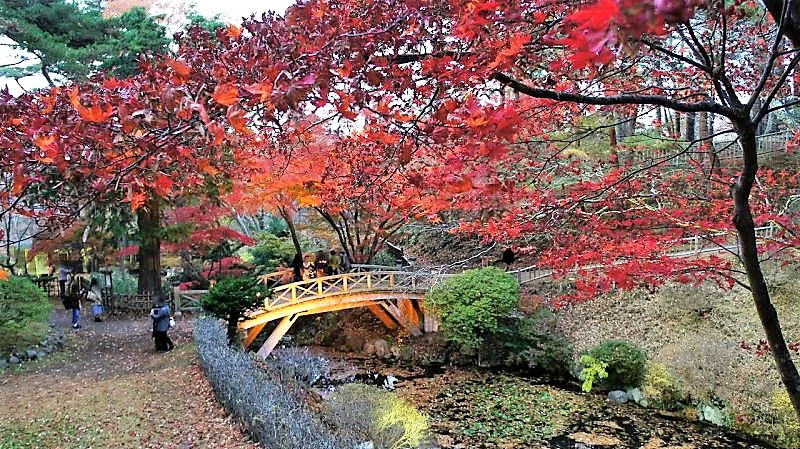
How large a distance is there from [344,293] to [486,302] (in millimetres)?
3386

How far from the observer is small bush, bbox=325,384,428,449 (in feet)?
21.0

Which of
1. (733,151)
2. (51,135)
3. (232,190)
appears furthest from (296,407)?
(733,151)

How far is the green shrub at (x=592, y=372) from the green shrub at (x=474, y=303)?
79.7 inches

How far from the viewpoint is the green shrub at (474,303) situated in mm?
11086

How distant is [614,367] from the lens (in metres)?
9.58

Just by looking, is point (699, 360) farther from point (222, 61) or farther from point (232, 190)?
point (232, 190)

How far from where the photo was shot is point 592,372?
9.60 m

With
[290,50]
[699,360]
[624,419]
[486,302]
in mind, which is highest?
[290,50]

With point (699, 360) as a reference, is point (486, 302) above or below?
above

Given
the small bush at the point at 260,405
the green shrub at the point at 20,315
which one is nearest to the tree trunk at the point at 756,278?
the small bush at the point at 260,405

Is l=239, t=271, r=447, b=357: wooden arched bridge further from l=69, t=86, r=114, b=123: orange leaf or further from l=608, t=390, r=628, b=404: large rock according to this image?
l=69, t=86, r=114, b=123: orange leaf

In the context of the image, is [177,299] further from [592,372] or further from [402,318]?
[592,372]

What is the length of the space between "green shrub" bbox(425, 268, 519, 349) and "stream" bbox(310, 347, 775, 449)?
0.89 meters

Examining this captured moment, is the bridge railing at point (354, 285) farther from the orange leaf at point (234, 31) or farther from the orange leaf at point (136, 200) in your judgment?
the orange leaf at point (234, 31)
